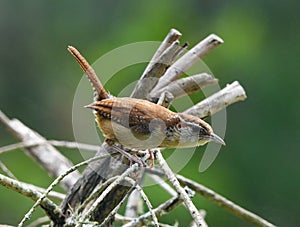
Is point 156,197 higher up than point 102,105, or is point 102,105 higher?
point 102,105

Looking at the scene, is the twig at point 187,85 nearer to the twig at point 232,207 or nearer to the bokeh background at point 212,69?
the twig at point 232,207

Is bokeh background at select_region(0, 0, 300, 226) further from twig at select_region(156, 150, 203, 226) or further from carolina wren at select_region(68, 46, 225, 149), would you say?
twig at select_region(156, 150, 203, 226)

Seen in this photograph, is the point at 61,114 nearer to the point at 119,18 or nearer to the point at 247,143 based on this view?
the point at 119,18

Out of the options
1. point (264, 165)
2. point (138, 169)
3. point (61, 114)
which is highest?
point (138, 169)

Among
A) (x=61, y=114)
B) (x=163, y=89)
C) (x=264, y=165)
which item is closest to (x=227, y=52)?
(x=264, y=165)

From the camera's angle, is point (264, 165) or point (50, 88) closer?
point (264, 165)

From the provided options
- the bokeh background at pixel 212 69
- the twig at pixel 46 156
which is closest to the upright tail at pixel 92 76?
the twig at pixel 46 156
